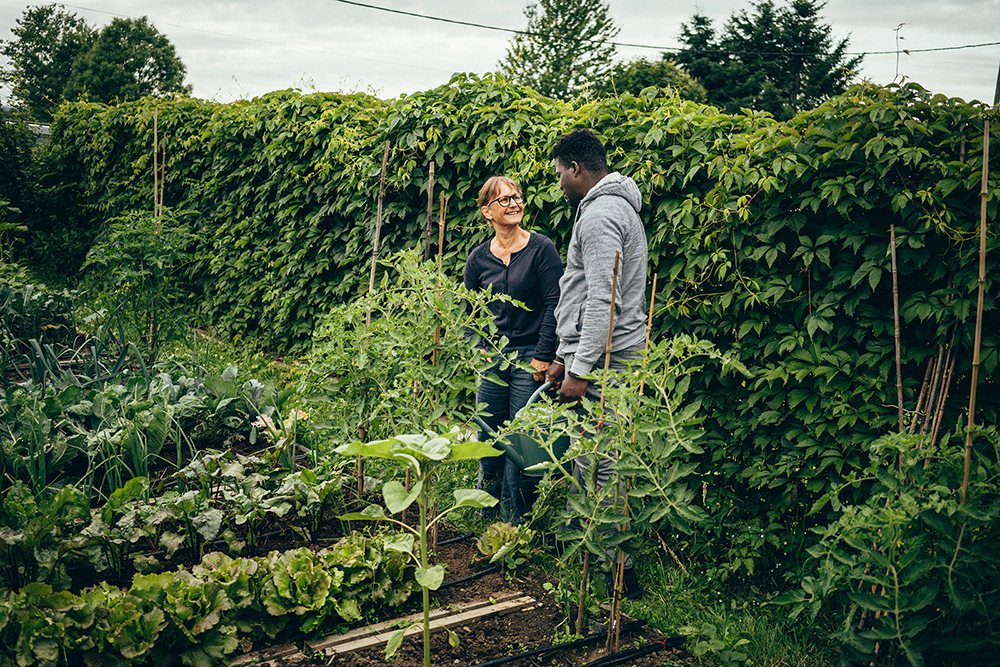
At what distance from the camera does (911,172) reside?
250cm

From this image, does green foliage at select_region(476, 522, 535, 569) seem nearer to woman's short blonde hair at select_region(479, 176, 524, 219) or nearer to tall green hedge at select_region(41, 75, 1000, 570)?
tall green hedge at select_region(41, 75, 1000, 570)

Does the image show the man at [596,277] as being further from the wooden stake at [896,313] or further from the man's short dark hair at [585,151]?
the wooden stake at [896,313]

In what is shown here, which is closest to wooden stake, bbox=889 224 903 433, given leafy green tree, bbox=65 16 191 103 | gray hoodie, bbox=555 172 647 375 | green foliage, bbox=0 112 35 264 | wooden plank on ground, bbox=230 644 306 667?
gray hoodie, bbox=555 172 647 375

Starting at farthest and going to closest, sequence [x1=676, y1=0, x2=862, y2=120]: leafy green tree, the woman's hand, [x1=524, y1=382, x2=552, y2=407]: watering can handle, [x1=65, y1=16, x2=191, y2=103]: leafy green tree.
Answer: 1. [x1=65, y1=16, x2=191, y2=103]: leafy green tree
2. [x1=676, y1=0, x2=862, y2=120]: leafy green tree
3. the woman's hand
4. [x1=524, y1=382, x2=552, y2=407]: watering can handle

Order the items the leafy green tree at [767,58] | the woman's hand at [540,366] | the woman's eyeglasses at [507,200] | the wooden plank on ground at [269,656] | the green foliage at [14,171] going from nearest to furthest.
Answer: the wooden plank on ground at [269,656], the woman's hand at [540,366], the woman's eyeglasses at [507,200], the green foliage at [14,171], the leafy green tree at [767,58]

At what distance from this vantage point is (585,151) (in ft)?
9.53

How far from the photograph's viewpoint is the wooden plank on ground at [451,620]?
7.76 feet

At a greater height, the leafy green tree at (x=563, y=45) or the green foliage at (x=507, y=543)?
the leafy green tree at (x=563, y=45)

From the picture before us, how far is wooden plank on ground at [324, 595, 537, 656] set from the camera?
7.76 ft

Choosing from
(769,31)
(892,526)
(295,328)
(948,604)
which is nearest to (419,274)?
(892,526)

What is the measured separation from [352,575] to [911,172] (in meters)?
2.65

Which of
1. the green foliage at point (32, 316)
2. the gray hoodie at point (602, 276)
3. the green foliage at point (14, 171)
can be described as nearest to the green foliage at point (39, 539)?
the gray hoodie at point (602, 276)

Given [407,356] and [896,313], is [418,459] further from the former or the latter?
[896,313]

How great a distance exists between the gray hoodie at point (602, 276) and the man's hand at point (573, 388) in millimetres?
44
